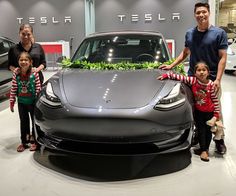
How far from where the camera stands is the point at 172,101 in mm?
2551

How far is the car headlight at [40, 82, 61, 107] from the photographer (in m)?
2.62

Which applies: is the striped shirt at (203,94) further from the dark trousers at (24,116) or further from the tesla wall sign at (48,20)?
the tesla wall sign at (48,20)

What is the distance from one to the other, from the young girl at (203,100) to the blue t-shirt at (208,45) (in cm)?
19

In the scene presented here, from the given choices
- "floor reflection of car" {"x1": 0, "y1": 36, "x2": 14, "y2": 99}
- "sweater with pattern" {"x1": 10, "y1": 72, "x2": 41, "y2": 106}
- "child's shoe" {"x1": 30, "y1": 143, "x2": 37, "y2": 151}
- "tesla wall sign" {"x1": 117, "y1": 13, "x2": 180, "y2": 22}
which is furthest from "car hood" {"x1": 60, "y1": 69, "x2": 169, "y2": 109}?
"tesla wall sign" {"x1": 117, "y1": 13, "x2": 180, "y2": 22}

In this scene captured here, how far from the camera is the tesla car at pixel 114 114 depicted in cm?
239

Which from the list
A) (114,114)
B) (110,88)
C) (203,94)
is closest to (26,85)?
(110,88)

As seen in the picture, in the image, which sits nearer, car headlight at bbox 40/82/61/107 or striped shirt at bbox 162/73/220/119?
car headlight at bbox 40/82/61/107

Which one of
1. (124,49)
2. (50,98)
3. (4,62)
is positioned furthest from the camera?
(4,62)

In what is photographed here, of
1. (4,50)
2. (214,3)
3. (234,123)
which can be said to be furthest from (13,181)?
(214,3)

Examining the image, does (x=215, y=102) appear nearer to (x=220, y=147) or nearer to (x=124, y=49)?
(x=220, y=147)

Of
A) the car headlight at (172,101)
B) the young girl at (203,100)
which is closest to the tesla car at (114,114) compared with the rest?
the car headlight at (172,101)

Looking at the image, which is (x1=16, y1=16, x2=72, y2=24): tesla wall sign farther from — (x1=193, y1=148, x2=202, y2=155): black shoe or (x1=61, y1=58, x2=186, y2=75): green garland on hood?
(x1=193, y1=148, x2=202, y2=155): black shoe

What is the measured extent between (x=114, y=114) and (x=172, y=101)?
19.5 inches

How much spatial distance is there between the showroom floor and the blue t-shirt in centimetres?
86
